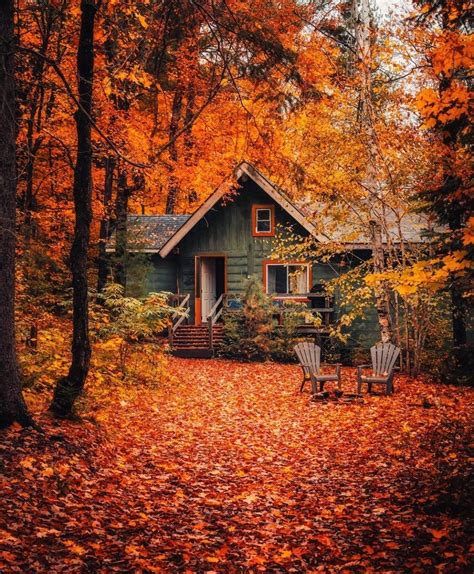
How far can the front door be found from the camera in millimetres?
25428

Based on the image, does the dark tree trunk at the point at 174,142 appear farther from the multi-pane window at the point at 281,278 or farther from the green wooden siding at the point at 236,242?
the multi-pane window at the point at 281,278

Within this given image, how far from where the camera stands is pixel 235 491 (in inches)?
302

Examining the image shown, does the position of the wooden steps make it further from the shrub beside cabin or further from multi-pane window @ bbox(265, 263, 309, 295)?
multi-pane window @ bbox(265, 263, 309, 295)

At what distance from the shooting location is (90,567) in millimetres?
4938

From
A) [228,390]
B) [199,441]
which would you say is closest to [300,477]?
[199,441]

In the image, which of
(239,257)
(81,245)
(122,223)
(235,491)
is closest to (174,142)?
(122,223)

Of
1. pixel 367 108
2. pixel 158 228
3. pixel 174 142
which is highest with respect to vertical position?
pixel 174 142

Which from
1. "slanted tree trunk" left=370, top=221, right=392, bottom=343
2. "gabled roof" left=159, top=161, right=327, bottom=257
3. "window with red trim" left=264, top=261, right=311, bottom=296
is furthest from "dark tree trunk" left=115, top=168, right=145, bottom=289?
"slanted tree trunk" left=370, top=221, right=392, bottom=343

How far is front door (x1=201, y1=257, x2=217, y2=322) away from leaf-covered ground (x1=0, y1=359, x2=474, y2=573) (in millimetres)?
13208

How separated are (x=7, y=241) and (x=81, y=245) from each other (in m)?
1.32

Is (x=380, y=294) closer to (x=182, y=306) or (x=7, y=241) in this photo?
(x=182, y=306)

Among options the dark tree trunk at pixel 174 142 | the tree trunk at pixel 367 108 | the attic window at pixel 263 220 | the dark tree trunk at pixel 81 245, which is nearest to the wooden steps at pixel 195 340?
the attic window at pixel 263 220

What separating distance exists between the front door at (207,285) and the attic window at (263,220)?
258 centimetres

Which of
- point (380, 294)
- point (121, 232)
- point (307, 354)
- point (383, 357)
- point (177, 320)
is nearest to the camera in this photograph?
point (383, 357)
